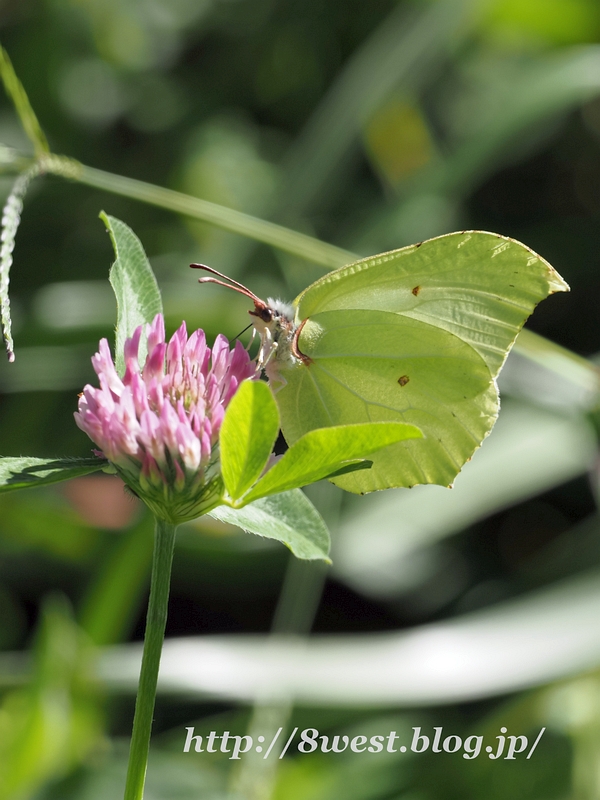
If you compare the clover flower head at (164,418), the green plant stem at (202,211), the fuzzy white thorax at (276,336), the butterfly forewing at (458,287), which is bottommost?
the clover flower head at (164,418)

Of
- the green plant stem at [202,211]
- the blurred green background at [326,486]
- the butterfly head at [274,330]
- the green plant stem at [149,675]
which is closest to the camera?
the green plant stem at [149,675]

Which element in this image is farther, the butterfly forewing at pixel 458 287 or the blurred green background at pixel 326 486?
the blurred green background at pixel 326 486

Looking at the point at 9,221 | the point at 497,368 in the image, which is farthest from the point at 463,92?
the point at 9,221

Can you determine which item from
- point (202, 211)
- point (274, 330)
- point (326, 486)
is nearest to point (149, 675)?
point (274, 330)

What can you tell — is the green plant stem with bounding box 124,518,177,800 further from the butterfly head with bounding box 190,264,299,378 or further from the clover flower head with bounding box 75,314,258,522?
the butterfly head with bounding box 190,264,299,378

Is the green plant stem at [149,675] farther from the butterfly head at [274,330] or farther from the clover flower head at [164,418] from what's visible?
the butterfly head at [274,330]

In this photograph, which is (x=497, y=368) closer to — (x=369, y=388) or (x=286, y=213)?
(x=369, y=388)

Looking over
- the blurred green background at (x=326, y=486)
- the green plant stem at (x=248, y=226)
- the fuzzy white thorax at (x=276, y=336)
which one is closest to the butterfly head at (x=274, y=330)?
the fuzzy white thorax at (x=276, y=336)
